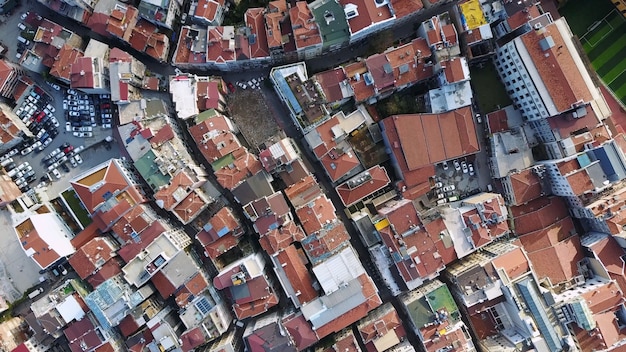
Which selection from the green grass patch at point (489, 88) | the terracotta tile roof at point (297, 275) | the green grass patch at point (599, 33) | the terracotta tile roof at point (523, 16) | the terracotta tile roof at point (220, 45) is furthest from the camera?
the green grass patch at point (489, 88)

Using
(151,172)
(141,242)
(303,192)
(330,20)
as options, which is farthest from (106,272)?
(330,20)

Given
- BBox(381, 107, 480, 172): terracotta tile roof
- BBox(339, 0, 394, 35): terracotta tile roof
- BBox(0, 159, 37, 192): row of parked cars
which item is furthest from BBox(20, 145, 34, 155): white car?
BBox(381, 107, 480, 172): terracotta tile roof

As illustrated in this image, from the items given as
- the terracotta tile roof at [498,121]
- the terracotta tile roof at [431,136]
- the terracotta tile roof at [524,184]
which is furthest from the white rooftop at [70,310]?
the terracotta tile roof at [498,121]

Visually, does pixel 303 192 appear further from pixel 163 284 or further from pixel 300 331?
pixel 163 284

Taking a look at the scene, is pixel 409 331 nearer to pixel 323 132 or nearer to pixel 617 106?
pixel 323 132

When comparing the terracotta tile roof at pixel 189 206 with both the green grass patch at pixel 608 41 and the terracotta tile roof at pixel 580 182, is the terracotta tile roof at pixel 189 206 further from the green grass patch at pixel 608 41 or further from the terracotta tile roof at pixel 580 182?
the green grass patch at pixel 608 41

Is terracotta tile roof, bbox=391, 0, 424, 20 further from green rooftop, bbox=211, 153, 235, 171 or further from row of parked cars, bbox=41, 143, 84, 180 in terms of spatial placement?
row of parked cars, bbox=41, 143, 84, 180
